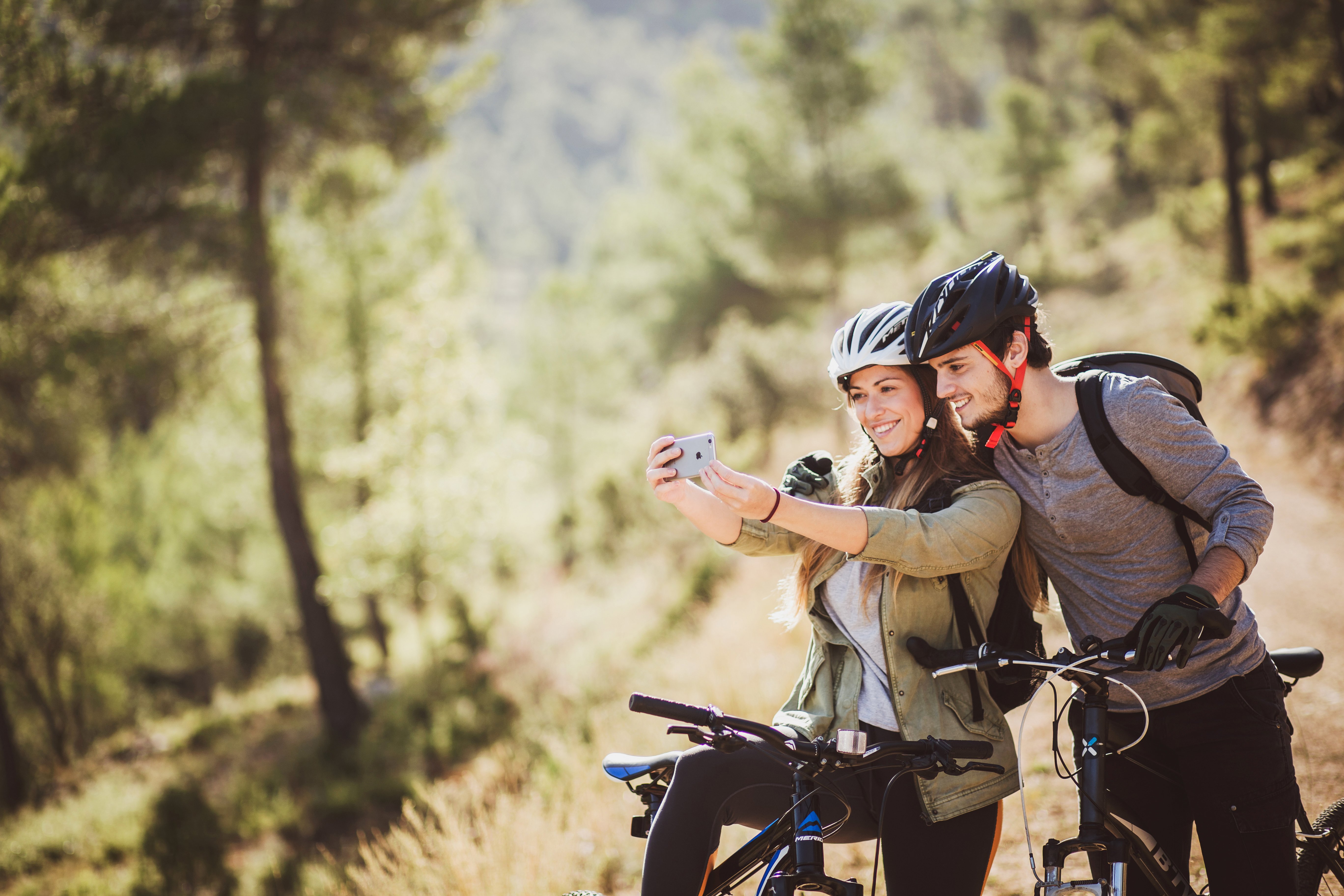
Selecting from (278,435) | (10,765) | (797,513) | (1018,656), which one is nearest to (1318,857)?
(1018,656)

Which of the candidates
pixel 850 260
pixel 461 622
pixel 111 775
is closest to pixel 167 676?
pixel 111 775

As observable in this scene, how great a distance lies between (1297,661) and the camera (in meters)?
2.64

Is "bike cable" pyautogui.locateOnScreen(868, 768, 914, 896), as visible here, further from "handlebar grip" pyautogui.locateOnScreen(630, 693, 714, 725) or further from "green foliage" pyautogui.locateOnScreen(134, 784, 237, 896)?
"green foliage" pyautogui.locateOnScreen(134, 784, 237, 896)

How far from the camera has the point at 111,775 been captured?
13.9m

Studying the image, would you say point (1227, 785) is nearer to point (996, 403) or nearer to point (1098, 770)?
point (1098, 770)

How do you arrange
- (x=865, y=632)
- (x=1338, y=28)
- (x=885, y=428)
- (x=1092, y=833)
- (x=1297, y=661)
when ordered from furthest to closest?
(x=1338, y=28) < (x=1297, y=661) < (x=885, y=428) < (x=865, y=632) < (x=1092, y=833)

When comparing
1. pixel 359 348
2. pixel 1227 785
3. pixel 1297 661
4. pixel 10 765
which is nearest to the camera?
pixel 1227 785

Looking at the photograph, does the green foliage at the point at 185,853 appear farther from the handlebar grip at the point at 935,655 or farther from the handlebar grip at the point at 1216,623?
the handlebar grip at the point at 1216,623

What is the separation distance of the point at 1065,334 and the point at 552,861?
20624 mm

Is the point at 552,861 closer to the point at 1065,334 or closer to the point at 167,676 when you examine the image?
the point at 1065,334

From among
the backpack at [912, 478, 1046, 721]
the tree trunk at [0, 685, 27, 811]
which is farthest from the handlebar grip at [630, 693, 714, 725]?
the tree trunk at [0, 685, 27, 811]

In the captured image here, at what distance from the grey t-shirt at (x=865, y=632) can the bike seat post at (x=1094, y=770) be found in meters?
0.50

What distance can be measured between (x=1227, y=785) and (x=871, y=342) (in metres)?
1.61

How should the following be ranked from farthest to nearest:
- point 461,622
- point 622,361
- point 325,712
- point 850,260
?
1. point 622,361
2. point 850,260
3. point 461,622
4. point 325,712
